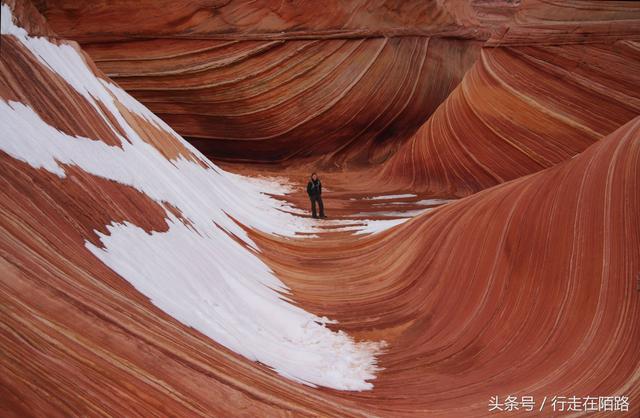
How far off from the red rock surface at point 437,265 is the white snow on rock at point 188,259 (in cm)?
9

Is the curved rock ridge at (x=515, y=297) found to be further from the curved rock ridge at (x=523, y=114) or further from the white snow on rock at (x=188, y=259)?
the curved rock ridge at (x=523, y=114)

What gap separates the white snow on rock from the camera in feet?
6.59

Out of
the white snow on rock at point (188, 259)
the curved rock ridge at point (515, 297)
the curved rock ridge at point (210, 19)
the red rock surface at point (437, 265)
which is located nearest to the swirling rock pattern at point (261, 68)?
the curved rock ridge at point (210, 19)

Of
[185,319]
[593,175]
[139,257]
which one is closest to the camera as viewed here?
[185,319]

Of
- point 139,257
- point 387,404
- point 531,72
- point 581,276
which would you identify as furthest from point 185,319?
point 531,72

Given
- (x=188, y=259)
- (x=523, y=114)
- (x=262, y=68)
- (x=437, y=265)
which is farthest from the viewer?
(x=262, y=68)

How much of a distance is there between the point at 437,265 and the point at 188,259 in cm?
127

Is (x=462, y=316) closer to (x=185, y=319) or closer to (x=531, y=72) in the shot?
(x=185, y=319)

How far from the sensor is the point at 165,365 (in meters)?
1.50

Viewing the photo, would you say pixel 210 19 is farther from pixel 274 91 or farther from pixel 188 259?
pixel 188 259

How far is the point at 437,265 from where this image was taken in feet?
10.1

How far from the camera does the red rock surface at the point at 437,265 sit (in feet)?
4.71

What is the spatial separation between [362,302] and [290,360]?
93 cm

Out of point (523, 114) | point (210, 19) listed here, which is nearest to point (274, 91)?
point (210, 19)
